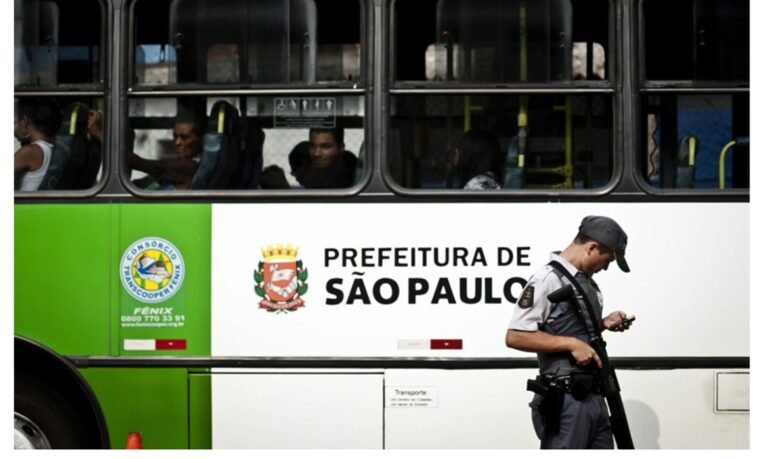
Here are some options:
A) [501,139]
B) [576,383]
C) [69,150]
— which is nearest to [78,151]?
[69,150]

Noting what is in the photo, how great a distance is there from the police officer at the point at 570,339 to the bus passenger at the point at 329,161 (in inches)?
45.7

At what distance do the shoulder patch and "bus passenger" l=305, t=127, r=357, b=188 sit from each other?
1.11 m

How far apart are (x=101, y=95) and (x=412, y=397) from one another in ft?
7.84

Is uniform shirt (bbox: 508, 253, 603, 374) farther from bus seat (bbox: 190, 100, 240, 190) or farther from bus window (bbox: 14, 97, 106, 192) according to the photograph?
bus window (bbox: 14, 97, 106, 192)

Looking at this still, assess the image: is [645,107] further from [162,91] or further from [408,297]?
[162,91]

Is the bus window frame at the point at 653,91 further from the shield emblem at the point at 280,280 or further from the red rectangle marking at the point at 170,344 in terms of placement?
the red rectangle marking at the point at 170,344

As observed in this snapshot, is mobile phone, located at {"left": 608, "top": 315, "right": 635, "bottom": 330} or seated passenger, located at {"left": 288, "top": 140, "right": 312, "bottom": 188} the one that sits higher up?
seated passenger, located at {"left": 288, "top": 140, "right": 312, "bottom": 188}

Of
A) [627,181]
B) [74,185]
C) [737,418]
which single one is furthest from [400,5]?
[737,418]

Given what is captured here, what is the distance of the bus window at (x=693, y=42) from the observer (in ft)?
22.4

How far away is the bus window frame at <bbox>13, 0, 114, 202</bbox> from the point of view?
693 cm

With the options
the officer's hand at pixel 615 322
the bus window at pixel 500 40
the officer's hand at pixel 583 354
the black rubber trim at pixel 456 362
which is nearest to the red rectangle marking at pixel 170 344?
the black rubber trim at pixel 456 362

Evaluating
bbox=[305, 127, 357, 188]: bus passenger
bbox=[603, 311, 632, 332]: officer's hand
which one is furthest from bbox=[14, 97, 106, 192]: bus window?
bbox=[603, 311, 632, 332]: officer's hand

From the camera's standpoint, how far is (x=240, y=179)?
6910 mm
